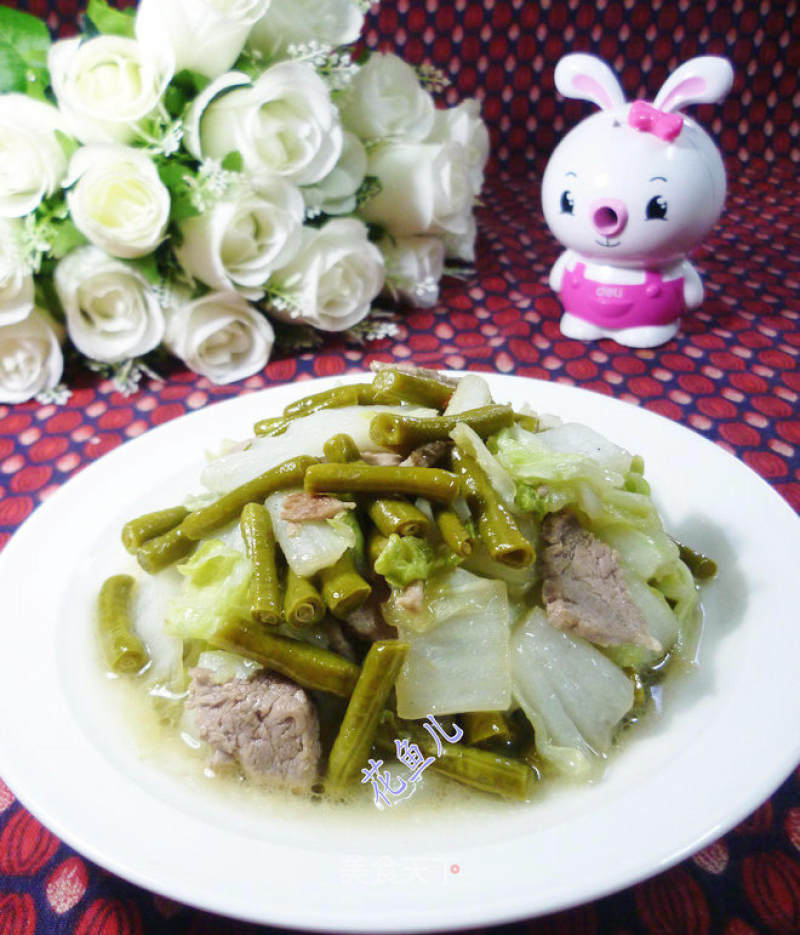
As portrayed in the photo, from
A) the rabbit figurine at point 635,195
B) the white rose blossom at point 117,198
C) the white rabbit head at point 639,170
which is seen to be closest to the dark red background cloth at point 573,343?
the rabbit figurine at point 635,195

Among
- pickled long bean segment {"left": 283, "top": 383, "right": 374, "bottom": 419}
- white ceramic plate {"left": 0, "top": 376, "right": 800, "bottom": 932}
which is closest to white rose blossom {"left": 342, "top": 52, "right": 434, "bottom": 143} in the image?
pickled long bean segment {"left": 283, "top": 383, "right": 374, "bottom": 419}

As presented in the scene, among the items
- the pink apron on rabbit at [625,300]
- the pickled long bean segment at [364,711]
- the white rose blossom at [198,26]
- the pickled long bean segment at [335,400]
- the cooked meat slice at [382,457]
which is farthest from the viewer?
the pink apron on rabbit at [625,300]

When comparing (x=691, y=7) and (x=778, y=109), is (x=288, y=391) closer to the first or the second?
(x=691, y=7)

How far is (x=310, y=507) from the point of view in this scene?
1.23 m

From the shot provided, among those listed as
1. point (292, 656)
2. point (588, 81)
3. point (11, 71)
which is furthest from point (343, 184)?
point (292, 656)

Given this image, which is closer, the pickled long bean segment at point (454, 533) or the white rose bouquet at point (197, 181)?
the pickled long bean segment at point (454, 533)

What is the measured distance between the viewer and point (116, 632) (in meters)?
1.31

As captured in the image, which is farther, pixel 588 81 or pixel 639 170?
pixel 588 81

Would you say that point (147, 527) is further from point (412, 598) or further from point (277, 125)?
point (277, 125)

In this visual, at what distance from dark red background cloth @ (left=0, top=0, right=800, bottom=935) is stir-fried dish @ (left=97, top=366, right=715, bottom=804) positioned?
26 centimetres

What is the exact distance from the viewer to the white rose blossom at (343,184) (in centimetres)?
249

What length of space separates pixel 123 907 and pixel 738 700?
93cm

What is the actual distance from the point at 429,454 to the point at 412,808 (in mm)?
532

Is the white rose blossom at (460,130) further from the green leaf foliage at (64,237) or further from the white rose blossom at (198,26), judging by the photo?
the green leaf foliage at (64,237)
